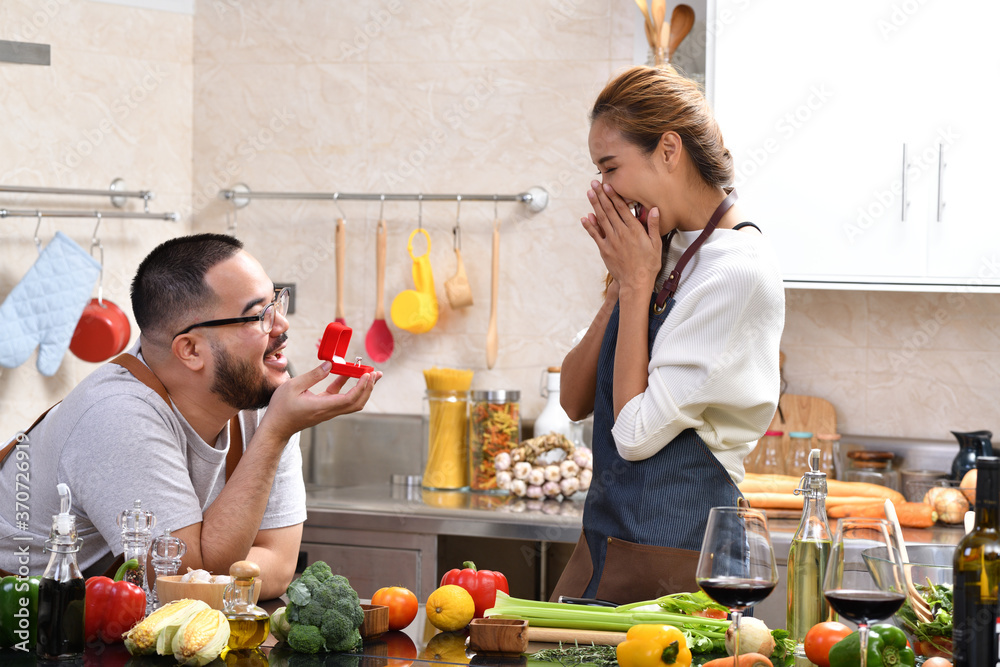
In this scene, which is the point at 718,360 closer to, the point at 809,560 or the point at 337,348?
the point at 809,560

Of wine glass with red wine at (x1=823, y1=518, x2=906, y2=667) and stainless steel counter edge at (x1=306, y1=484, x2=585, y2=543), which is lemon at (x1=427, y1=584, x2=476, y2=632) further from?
stainless steel counter edge at (x1=306, y1=484, x2=585, y2=543)

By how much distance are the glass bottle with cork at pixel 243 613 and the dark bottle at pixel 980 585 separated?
2.50 ft

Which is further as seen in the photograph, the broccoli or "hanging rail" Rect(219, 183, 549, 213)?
"hanging rail" Rect(219, 183, 549, 213)

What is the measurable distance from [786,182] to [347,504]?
141cm

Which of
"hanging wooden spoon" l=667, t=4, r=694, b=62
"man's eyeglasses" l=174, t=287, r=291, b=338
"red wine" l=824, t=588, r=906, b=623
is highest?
"hanging wooden spoon" l=667, t=4, r=694, b=62

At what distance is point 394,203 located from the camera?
3.33 meters

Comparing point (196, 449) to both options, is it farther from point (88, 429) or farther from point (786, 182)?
point (786, 182)

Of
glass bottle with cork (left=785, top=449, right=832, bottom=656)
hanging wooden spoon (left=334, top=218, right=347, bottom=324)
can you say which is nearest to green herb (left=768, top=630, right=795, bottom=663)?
glass bottle with cork (left=785, top=449, right=832, bottom=656)

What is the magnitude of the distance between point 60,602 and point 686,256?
3.35ft

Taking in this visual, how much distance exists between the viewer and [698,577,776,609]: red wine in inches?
40.5

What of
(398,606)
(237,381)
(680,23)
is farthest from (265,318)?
(680,23)

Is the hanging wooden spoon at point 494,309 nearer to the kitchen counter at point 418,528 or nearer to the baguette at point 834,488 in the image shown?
the kitchen counter at point 418,528

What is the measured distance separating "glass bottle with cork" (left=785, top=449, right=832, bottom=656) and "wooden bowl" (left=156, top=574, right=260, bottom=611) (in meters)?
0.64

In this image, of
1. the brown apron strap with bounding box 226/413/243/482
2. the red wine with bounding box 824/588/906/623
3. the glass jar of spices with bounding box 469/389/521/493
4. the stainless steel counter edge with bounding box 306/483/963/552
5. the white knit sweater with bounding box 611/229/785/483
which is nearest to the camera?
Answer: the red wine with bounding box 824/588/906/623
